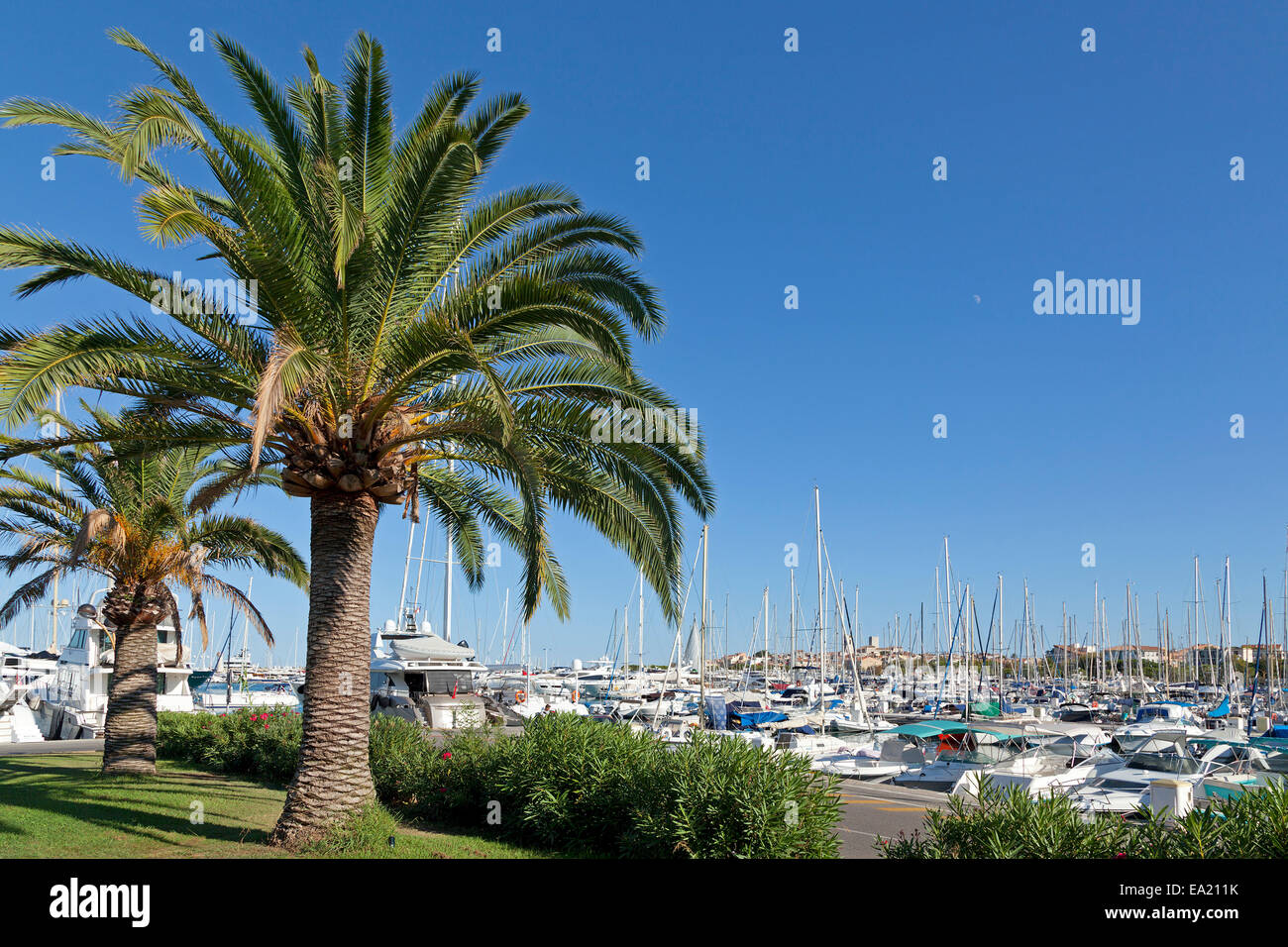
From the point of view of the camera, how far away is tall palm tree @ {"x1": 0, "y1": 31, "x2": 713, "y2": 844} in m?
10.1

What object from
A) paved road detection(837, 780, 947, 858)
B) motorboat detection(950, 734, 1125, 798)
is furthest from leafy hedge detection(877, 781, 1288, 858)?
motorboat detection(950, 734, 1125, 798)

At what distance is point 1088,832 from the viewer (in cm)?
776

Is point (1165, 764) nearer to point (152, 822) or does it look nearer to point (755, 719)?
point (755, 719)

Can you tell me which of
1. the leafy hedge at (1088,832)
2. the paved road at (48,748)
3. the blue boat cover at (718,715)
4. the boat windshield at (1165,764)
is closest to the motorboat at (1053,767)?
the boat windshield at (1165,764)

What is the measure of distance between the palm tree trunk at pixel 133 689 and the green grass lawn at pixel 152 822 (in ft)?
1.98

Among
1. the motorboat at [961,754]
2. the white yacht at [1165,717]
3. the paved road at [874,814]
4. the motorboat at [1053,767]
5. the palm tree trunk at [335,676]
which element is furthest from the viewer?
the white yacht at [1165,717]

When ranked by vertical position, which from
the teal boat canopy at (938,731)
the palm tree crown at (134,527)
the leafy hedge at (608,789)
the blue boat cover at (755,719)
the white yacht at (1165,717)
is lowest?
the white yacht at (1165,717)

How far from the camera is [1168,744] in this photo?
80.8ft

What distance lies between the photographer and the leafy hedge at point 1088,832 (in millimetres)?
7090

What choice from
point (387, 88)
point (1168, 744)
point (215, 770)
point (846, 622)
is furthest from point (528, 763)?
point (846, 622)

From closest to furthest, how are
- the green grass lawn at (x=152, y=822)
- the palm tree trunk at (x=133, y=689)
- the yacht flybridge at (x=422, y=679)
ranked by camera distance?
the green grass lawn at (x=152, y=822), the palm tree trunk at (x=133, y=689), the yacht flybridge at (x=422, y=679)

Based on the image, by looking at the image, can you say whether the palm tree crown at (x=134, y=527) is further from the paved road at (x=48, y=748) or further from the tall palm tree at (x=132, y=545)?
the paved road at (x=48, y=748)

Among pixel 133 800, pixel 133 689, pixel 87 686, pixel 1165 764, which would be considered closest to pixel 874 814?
pixel 1165 764
